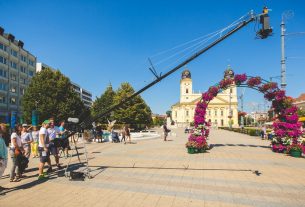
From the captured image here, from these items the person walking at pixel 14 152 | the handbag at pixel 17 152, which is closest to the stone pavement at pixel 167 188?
A: the person walking at pixel 14 152

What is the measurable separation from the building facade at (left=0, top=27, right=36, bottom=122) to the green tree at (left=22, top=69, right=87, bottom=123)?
11.7 m

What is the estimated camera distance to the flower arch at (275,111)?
16062 millimetres

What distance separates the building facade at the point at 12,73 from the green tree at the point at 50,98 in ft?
38.3

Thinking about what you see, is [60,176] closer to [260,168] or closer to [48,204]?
[48,204]

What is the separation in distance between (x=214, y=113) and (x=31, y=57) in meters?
94.8

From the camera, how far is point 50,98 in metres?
43.4

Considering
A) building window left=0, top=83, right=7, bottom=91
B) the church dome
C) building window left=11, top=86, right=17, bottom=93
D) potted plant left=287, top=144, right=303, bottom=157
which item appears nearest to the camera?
potted plant left=287, top=144, right=303, bottom=157

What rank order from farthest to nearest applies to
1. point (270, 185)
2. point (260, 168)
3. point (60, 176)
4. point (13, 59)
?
point (13, 59), point (260, 168), point (60, 176), point (270, 185)

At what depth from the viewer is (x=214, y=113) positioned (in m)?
134

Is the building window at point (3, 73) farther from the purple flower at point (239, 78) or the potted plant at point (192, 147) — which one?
the purple flower at point (239, 78)

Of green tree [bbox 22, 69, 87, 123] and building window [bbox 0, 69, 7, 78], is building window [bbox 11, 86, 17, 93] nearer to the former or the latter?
building window [bbox 0, 69, 7, 78]

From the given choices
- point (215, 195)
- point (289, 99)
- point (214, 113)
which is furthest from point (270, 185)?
point (214, 113)

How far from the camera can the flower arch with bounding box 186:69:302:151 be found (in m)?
16.1

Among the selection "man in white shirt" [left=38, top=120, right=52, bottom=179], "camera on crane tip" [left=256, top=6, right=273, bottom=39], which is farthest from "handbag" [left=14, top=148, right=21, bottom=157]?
"camera on crane tip" [left=256, top=6, right=273, bottom=39]
